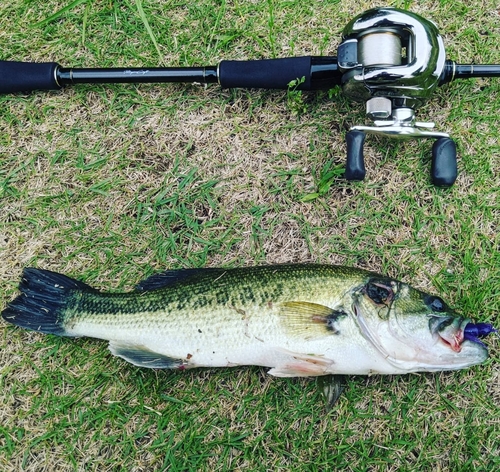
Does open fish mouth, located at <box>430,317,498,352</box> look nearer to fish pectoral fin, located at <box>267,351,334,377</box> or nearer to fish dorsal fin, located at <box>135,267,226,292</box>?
fish pectoral fin, located at <box>267,351,334,377</box>

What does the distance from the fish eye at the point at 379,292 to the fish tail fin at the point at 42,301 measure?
163 centimetres

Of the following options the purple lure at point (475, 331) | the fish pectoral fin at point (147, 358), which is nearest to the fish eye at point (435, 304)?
the purple lure at point (475, 331)

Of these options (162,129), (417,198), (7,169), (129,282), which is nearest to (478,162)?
(417,198)

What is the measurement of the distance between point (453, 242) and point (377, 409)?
3.79 feet

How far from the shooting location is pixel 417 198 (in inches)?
125

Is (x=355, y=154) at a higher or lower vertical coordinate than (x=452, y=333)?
higher

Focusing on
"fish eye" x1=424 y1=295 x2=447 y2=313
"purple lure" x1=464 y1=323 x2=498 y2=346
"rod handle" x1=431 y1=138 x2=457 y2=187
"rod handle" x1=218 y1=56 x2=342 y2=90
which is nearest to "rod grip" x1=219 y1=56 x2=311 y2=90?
"rod handle" x1=218 y1=56 x2=342 y2=90

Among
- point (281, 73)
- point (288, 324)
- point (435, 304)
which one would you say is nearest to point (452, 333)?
point (435, 304)

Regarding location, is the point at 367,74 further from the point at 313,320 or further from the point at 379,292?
the point at 313,320

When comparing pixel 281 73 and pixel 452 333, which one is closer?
pixel 452 333

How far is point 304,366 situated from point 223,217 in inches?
43.6

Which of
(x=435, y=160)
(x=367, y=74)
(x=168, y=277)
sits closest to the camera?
(x=367, y=74)

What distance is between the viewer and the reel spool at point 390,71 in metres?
2.64

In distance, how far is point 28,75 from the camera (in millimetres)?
3166
